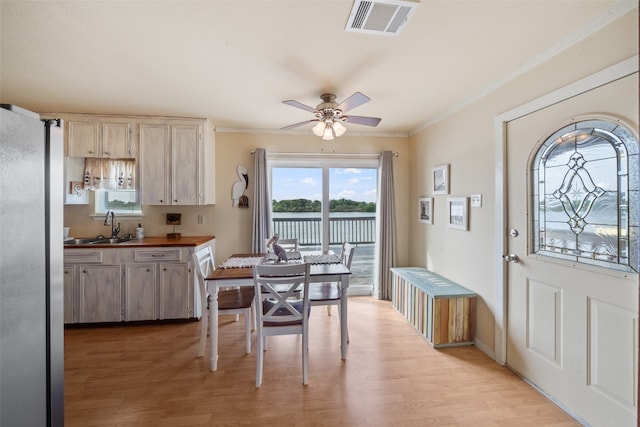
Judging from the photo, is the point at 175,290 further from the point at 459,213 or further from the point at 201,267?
the point at 459,213

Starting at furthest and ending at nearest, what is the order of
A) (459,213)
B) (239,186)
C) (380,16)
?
(239,186) < (459,213) < (380,16)

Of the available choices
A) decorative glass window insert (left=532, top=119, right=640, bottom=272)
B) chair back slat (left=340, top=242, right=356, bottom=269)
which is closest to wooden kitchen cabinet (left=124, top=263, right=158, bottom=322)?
chair back slat (left=340, top=242, right=356, bottom=269)

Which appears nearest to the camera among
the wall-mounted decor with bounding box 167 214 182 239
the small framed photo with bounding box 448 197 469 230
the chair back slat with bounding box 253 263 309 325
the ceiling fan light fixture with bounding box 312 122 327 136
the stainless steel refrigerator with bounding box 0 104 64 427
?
the stainless steel refrigerator with bounding box 0 104 64 427

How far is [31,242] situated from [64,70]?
2.13 m

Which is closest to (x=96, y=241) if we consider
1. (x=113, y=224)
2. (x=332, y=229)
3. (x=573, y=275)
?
(x=113, y=224)

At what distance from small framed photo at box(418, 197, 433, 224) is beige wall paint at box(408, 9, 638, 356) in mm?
87

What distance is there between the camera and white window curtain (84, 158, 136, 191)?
11.4 ft

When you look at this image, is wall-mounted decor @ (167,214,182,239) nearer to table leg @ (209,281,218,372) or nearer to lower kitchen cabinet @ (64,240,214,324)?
lower kitchen cabinet @ (64,240,214,324)

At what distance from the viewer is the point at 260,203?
3801 millimetres

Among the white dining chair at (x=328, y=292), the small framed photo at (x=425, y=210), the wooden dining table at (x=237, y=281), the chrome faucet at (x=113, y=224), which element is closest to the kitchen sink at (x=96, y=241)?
the chrome faucet at (x=113, y=224)

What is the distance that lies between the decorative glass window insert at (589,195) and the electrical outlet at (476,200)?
0.56 metres

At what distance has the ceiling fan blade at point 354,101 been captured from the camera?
2.13 m

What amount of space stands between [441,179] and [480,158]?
2.28 ft

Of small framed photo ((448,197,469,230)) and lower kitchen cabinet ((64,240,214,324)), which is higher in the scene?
small framed photo ((448,197,469,230))
